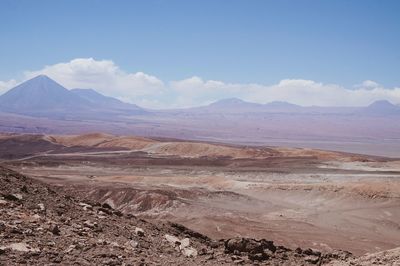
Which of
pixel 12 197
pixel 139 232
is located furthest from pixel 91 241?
pixel 12 197

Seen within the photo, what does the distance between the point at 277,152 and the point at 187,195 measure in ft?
135

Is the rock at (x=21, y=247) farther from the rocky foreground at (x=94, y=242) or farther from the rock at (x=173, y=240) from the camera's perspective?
the rock at (x=173, y=240)

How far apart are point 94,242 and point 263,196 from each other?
26.4 metres

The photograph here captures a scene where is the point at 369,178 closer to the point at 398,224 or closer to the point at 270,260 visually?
the point at 398,224

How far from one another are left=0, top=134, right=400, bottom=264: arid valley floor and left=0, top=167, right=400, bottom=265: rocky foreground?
270 inches

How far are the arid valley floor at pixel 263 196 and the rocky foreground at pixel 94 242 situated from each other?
22.5 feet

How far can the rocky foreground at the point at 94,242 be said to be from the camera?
280 inches

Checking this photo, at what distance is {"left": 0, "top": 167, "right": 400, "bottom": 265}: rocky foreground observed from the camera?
7.10m

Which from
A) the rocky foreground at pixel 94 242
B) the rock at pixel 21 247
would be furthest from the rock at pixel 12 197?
the rock at pixel 21 247

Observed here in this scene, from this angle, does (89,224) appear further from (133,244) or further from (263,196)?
(263,196)

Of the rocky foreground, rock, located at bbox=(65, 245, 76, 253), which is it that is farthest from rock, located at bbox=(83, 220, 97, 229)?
rock, located at bbox=(65, 245, 76, 253)

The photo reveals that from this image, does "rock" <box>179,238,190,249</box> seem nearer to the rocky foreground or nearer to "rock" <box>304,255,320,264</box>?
the rocky foreground

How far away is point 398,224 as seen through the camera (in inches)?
1013

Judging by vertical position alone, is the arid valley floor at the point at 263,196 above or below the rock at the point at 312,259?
below
